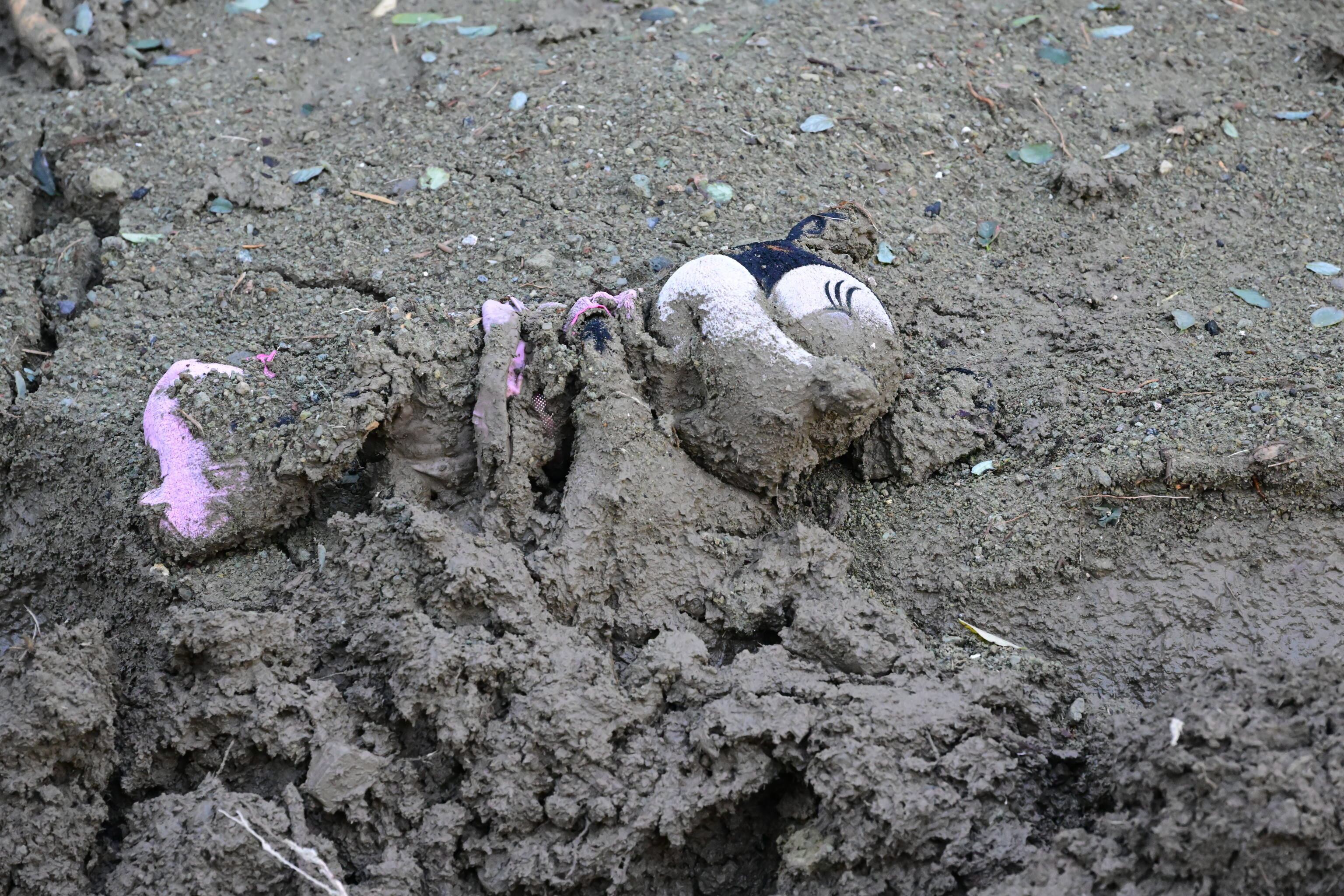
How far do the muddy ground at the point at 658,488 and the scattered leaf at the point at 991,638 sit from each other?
28 millimetres

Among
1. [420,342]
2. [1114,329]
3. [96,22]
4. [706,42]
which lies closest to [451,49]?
[706,42]

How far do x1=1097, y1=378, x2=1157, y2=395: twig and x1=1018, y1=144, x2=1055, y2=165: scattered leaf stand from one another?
1.05 meters

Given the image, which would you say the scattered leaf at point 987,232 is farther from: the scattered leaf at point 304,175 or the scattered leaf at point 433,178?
the scattered leaf at point 304,175

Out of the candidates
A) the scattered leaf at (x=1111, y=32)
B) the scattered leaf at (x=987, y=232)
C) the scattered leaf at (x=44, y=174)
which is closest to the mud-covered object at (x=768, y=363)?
the scattered leaf at (x=987, y=232)

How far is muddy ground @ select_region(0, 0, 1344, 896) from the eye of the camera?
7.04ft

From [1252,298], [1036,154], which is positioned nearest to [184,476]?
[1036,154]

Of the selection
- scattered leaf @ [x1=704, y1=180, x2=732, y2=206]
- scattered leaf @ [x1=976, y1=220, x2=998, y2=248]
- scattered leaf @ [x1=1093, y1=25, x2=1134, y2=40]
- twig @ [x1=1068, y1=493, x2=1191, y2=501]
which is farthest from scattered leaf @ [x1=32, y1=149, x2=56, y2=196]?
scattered leaf @ [x1=1093, y1=25, x2=1134, y2=40]

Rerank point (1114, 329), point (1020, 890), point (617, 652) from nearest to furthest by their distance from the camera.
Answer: point (1020, 890)
point (617, 652)
point (1114, 329)

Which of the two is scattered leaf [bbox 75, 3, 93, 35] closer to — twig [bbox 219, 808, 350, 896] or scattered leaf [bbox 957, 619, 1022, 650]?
twig [bbox 219, 808, 350, 896]

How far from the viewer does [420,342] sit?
2.69m

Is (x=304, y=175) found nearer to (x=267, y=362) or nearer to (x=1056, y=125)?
(x=267, y=362)

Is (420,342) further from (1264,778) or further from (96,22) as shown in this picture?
(96,22)

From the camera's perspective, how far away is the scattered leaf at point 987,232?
11.2 feet

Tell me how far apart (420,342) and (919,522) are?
1.29 meters
